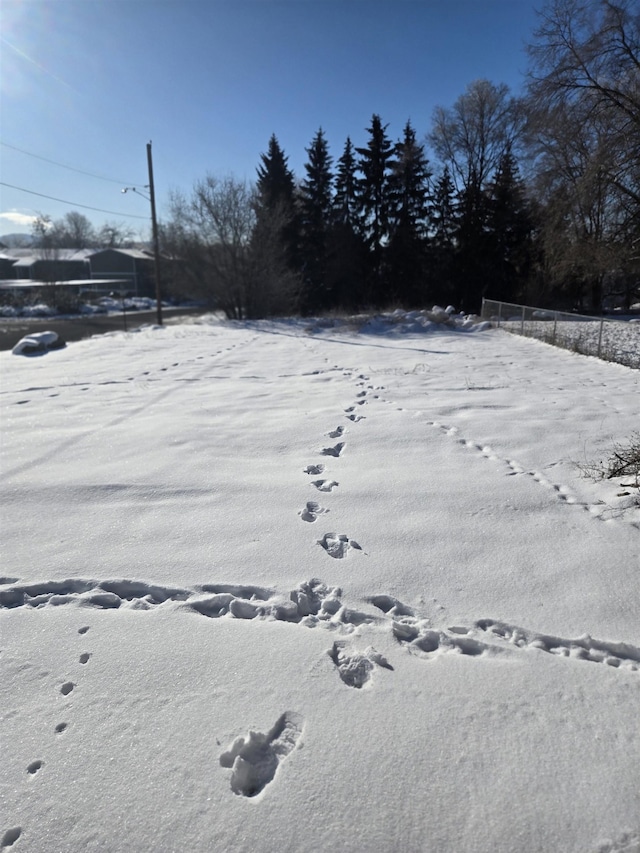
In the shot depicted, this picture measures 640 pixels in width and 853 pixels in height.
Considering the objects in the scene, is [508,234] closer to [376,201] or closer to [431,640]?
[376,201]

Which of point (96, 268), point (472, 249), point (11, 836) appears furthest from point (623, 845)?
point (96, 268)

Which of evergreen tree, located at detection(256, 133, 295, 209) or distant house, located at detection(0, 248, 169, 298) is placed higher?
evergreen tree, located at detection(256, 133, 295, 209)

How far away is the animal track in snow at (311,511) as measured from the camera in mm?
3559

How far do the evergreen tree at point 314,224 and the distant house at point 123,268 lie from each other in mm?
29253

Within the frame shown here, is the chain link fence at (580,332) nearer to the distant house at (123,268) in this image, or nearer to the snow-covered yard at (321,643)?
the snow-covered yard at (321,643)

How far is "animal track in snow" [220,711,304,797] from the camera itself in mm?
1687

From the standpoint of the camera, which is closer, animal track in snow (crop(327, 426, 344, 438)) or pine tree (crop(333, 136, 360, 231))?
animal track in snow (crop(327, 426, 344, 438))

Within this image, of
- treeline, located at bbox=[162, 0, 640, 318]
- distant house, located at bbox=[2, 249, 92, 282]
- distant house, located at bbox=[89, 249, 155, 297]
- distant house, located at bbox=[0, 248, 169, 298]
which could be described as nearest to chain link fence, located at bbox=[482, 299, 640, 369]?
treeline, located at bbox=[162, 0, 640, 318]

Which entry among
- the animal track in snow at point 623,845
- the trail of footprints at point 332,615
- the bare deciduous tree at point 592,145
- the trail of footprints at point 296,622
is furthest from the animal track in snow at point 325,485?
the bare deciduous tree at point 592,145

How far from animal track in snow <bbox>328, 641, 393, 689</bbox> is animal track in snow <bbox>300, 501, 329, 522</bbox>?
129 centimetres

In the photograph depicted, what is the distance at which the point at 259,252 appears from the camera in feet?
78.4

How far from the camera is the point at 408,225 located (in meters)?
32.9

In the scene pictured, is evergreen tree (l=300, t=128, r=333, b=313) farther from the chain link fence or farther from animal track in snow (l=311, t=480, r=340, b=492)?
animal track in snow (l=311, t=480, r=340, b=492)

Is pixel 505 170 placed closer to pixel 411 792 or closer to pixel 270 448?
pixel 270 448
